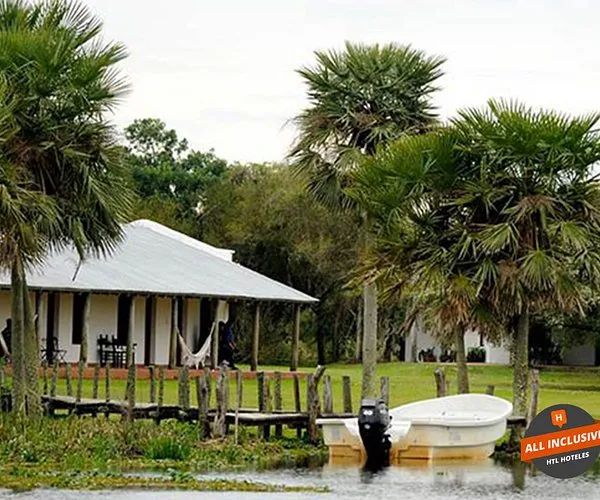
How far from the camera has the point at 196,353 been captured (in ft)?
174

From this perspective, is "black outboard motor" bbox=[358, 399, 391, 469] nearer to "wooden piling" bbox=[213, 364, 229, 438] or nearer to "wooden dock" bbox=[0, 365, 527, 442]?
"wooden dock" bbox=[0, 365, 527, 442]

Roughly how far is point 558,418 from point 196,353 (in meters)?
27.0

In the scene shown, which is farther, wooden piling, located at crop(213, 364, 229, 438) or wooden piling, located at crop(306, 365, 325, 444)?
wooden piling, located at crop(306, 365, 325, 444)

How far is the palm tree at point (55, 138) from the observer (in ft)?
109

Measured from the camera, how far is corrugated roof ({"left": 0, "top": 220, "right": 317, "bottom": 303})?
47.6m

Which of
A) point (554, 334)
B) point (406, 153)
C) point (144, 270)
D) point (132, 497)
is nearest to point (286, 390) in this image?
point (144, 270)

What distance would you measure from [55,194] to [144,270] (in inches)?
690

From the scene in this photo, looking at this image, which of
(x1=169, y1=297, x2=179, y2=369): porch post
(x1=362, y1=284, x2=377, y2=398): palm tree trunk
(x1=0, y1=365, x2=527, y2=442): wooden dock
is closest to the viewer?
(x1=0, y1=365, x2=527, y2=442): wooden dock

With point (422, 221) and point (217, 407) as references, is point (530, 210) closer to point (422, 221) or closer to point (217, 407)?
point (422, 221)

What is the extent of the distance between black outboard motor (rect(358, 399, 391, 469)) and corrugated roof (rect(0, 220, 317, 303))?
47.1 ft

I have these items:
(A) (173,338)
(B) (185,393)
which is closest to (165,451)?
(B) (185,393)

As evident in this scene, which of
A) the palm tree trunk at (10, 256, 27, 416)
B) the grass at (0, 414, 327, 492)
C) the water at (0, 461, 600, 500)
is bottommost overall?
the water at (0, 461, 600, 500)

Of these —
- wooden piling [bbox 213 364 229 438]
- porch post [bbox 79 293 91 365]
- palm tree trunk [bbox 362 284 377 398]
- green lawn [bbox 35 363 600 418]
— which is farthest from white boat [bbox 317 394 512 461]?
porch post [bbox 79 293 91 365]

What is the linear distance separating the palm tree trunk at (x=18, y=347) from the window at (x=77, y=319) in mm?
15615
